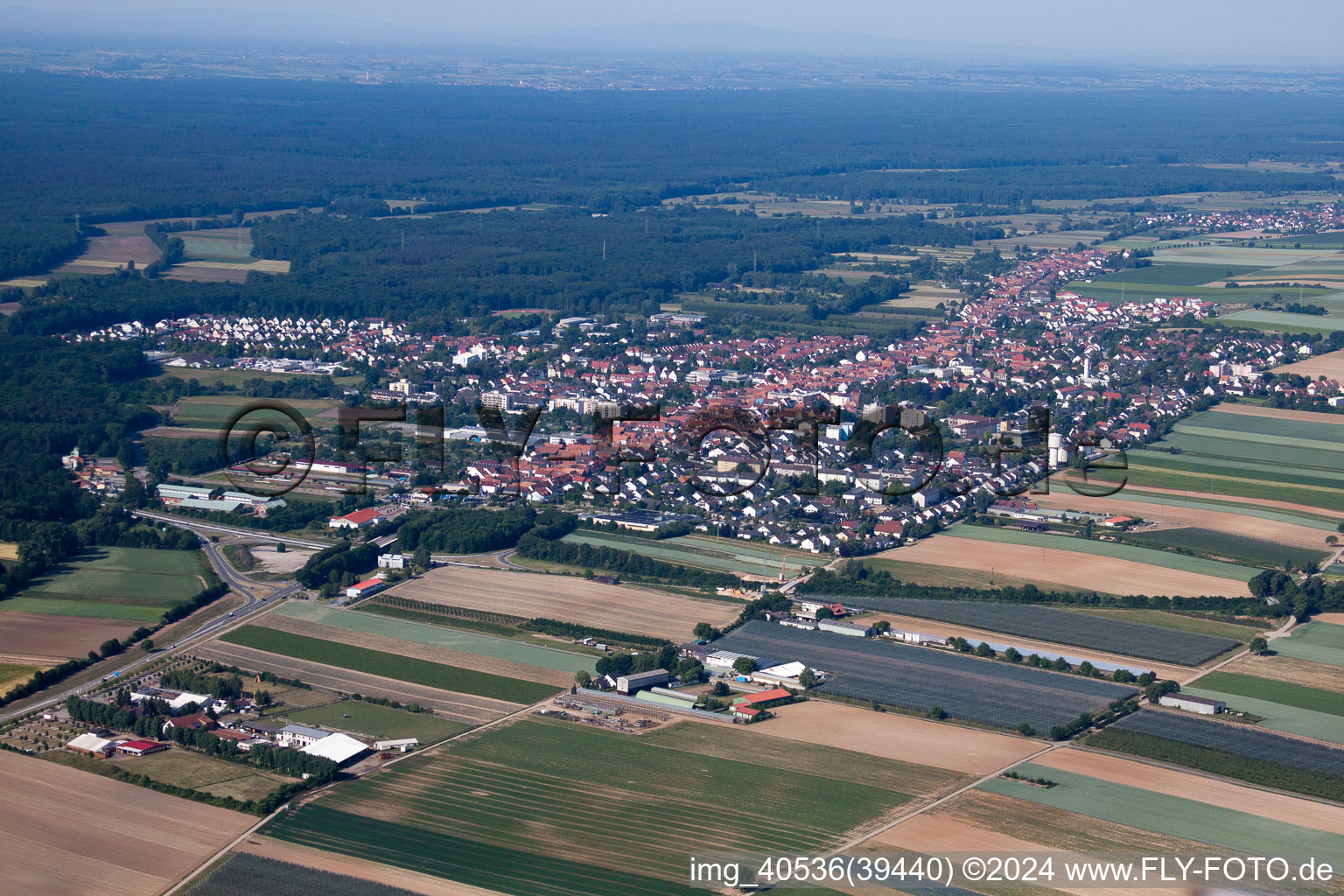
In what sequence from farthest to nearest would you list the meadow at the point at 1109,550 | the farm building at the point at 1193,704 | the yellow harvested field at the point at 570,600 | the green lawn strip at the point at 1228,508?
the green lawn strip at the point at 1228,508, the meadow at the point at 1109,550, the yellow harvested field at the point at 570,600, the farm building at the point at 1193,704

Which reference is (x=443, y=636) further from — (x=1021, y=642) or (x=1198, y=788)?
(x=1198, y=788)

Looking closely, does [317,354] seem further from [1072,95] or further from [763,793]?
[1072,95]

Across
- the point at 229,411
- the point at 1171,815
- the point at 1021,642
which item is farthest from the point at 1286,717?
the point at 229,411

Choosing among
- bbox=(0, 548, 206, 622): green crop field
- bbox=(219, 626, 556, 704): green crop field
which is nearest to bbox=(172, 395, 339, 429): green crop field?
bbox=(0, 548, 206, 622): green crop field

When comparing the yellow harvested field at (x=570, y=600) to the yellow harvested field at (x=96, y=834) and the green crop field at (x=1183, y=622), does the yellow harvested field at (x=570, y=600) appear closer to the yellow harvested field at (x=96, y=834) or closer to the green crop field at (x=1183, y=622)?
the green crop field at (x=1183, y=622)

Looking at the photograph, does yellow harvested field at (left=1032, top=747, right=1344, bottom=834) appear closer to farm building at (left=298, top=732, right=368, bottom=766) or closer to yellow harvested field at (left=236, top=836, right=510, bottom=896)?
yellow harvested field at (left=236, top=836, right=510, bottom=896)

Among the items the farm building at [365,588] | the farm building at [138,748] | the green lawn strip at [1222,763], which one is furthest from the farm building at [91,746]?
the green lawn strip at [1222,763]
